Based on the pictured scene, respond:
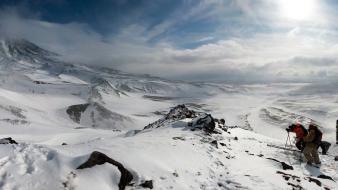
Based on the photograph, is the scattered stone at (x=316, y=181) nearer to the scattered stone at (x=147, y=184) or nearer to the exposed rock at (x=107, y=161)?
the scattered stone at (x=147, y=184)

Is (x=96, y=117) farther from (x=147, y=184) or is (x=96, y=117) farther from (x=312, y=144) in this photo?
(x=147, y=184)

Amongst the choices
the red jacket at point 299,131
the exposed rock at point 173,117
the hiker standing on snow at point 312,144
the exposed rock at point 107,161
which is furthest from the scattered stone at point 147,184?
the exposed rock at point 173,117

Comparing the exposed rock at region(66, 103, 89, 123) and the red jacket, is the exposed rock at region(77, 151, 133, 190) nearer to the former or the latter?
the red jacket

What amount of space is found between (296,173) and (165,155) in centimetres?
708

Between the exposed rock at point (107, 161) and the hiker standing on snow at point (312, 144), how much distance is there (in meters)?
12.4

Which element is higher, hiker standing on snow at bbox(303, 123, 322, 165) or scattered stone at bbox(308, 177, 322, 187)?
hiker standing on snow at bbox(303, 123, 322, 165)

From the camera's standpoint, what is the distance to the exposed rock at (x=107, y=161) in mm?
12293

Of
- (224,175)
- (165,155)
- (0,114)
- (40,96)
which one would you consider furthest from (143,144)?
(40,96)

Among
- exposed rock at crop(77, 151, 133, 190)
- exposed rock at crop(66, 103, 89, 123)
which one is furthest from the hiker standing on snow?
exposed rock at crop(66, 103, 89, 123)

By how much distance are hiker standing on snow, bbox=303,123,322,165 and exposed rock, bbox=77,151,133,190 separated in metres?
12.4

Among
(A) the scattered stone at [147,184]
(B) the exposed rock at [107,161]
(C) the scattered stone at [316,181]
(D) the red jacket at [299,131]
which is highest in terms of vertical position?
(D) the red jacket at [299,131]

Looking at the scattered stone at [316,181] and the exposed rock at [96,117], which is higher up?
the scattered stone at [316,181]

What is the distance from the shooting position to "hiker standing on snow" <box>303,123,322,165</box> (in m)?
20.5

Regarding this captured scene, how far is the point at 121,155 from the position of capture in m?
14.2
